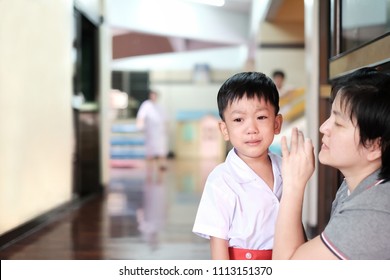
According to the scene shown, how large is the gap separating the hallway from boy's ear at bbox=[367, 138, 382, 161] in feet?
4.21

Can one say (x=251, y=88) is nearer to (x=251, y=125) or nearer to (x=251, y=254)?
(x=251, y=125)

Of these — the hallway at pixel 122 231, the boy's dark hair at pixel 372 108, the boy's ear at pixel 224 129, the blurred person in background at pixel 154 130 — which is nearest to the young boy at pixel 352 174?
the boy's dark hair at pixel 372 108

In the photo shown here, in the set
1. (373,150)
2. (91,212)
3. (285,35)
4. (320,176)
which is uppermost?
(285,35)

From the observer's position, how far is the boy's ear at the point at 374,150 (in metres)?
0.75

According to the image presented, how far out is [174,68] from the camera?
995 cm

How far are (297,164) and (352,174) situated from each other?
76 mm

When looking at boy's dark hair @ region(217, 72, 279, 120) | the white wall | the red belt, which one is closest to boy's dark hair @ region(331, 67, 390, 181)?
boy's dark hair @ region(217, 72, 279, 120)

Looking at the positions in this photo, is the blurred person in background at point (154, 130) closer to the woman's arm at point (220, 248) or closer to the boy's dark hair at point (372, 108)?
the woman's arm at point (220, 248)

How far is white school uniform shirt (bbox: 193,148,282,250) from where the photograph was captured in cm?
87

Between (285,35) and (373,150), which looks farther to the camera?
(285,35)

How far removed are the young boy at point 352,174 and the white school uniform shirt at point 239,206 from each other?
8 cm

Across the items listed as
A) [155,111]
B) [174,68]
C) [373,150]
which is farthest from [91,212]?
[174,68]
